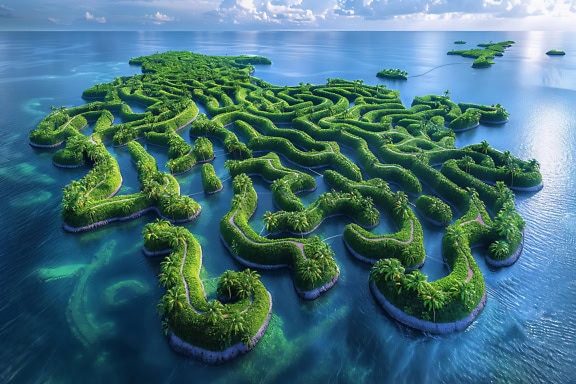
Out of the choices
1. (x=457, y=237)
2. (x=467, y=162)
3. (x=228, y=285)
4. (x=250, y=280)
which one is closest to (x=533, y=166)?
(x=467, y=162)

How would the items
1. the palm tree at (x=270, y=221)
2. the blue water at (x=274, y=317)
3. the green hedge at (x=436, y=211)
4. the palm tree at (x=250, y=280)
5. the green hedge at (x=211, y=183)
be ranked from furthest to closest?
the green hedge at (x=211, y=183) → the green hedge at (x=436, y=211) → the palm tree at (x=270, y=221) → the palm tree at (x=250, y=280) → the blue water at (x=274, y=317)

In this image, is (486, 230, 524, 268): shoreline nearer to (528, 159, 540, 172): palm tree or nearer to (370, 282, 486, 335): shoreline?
(370, 282, 486, 335): shoreline

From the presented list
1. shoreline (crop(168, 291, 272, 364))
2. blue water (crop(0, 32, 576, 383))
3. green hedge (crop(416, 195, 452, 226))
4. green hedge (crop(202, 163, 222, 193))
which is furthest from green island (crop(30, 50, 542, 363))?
blue water (crop(0, 32, 576, 383))

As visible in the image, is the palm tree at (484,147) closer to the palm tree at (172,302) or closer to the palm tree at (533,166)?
the palm tree at (533,166)

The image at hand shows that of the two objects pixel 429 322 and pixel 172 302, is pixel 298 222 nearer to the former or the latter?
pixel 172 302

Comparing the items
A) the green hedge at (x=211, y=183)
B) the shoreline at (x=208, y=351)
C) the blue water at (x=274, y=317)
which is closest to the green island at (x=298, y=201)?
the shoreline at (x=208, y=351)

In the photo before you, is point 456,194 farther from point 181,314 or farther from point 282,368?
point 181,314

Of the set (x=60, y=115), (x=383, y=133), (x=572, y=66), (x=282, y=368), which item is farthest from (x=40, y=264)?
(x=572, y=66)
